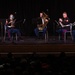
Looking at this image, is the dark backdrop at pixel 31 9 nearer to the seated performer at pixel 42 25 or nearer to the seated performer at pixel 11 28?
the seated performer at pixel 42 25

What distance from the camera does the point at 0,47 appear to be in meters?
5.06

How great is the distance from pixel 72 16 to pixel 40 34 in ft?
7.02

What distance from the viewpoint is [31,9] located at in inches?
414

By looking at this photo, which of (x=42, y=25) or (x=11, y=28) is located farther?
(x=42, y=25)

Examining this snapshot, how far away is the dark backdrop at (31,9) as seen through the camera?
407 inches

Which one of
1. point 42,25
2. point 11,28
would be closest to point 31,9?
point 42,25

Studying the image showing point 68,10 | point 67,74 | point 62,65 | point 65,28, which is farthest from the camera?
point 68,10

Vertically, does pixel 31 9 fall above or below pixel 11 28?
above

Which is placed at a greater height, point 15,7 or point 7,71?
point 15,7

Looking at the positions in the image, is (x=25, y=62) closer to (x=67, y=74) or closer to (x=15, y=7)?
(x=67, y=74)

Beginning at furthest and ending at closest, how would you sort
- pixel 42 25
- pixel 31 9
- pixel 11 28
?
pixel 31 9 → pixel 42 25 → pixel 11 28

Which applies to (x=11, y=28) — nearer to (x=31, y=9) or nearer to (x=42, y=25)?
(x=42, y=25)

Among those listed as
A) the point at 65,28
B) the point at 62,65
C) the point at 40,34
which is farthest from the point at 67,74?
the point at 40,34

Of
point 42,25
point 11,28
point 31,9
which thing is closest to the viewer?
point 11,28
